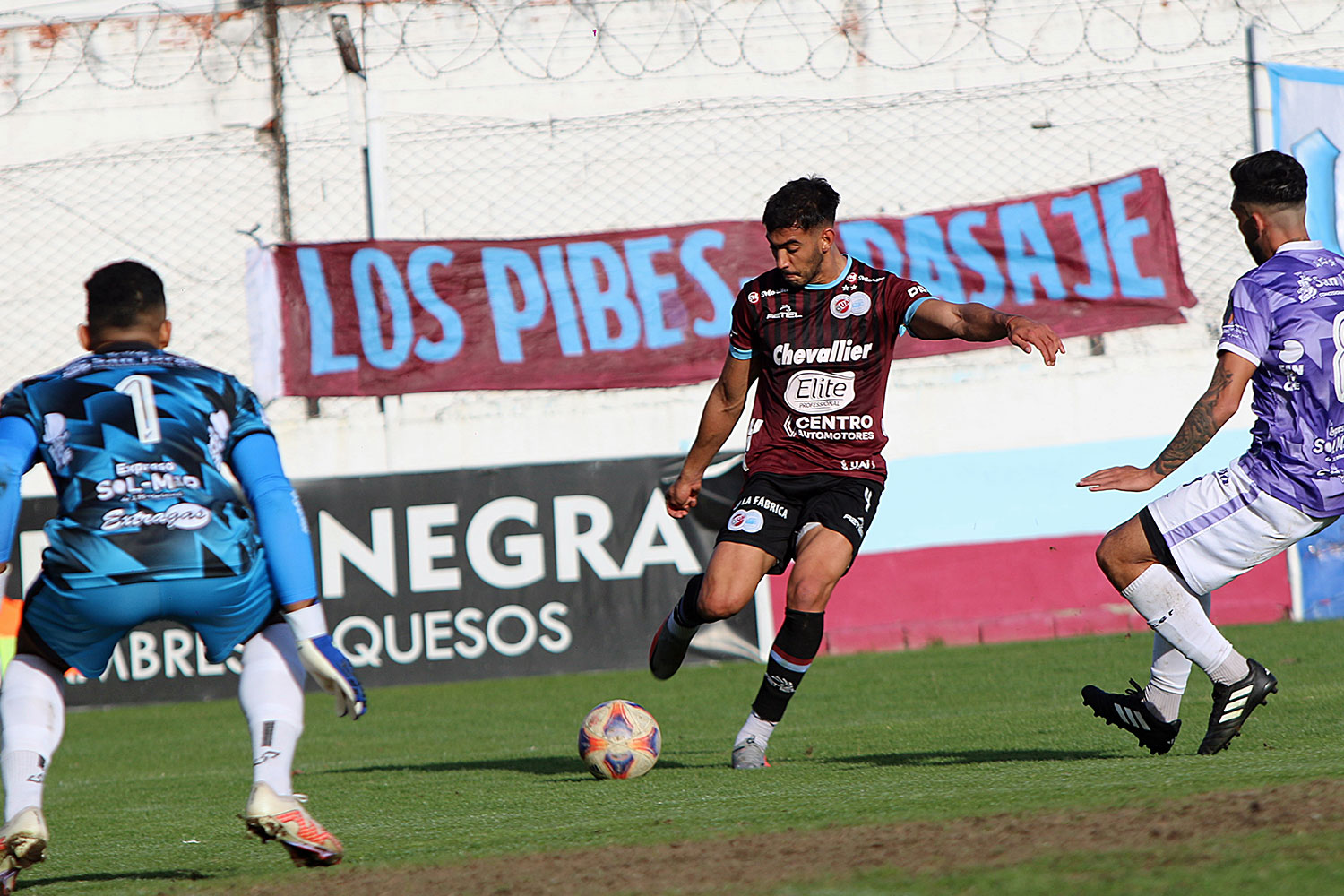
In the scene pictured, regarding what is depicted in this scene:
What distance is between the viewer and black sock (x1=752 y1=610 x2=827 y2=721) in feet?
19.4

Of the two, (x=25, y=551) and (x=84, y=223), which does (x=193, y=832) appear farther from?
(x=84, y=223)

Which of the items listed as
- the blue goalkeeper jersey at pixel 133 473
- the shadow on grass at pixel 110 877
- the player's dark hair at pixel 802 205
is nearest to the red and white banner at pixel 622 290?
the player's dark hair at pixel 802 205

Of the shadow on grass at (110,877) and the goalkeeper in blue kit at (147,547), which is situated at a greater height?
the goalkeeper in blue kit at (147,547)

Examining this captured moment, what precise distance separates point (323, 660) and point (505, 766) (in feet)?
9.60

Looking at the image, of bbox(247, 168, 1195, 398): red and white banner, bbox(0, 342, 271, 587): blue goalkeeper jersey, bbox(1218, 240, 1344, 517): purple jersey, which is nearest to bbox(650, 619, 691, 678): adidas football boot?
bbox(1218, 240, 1344, 517): purple jersey

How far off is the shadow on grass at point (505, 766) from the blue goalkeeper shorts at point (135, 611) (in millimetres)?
2511

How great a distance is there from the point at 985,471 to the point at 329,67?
21.4ft

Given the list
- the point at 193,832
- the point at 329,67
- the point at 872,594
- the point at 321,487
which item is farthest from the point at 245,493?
the point at 329,67

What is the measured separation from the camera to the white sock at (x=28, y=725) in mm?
3934

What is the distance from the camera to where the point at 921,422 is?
12.7 meters

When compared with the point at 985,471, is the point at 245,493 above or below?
above

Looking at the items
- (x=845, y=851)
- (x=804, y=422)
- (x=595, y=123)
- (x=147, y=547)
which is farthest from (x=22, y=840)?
(x=595, y=123)

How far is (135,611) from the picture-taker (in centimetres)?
394

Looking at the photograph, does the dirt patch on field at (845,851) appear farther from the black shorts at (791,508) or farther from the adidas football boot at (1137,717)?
the black shorts at (791,508)
